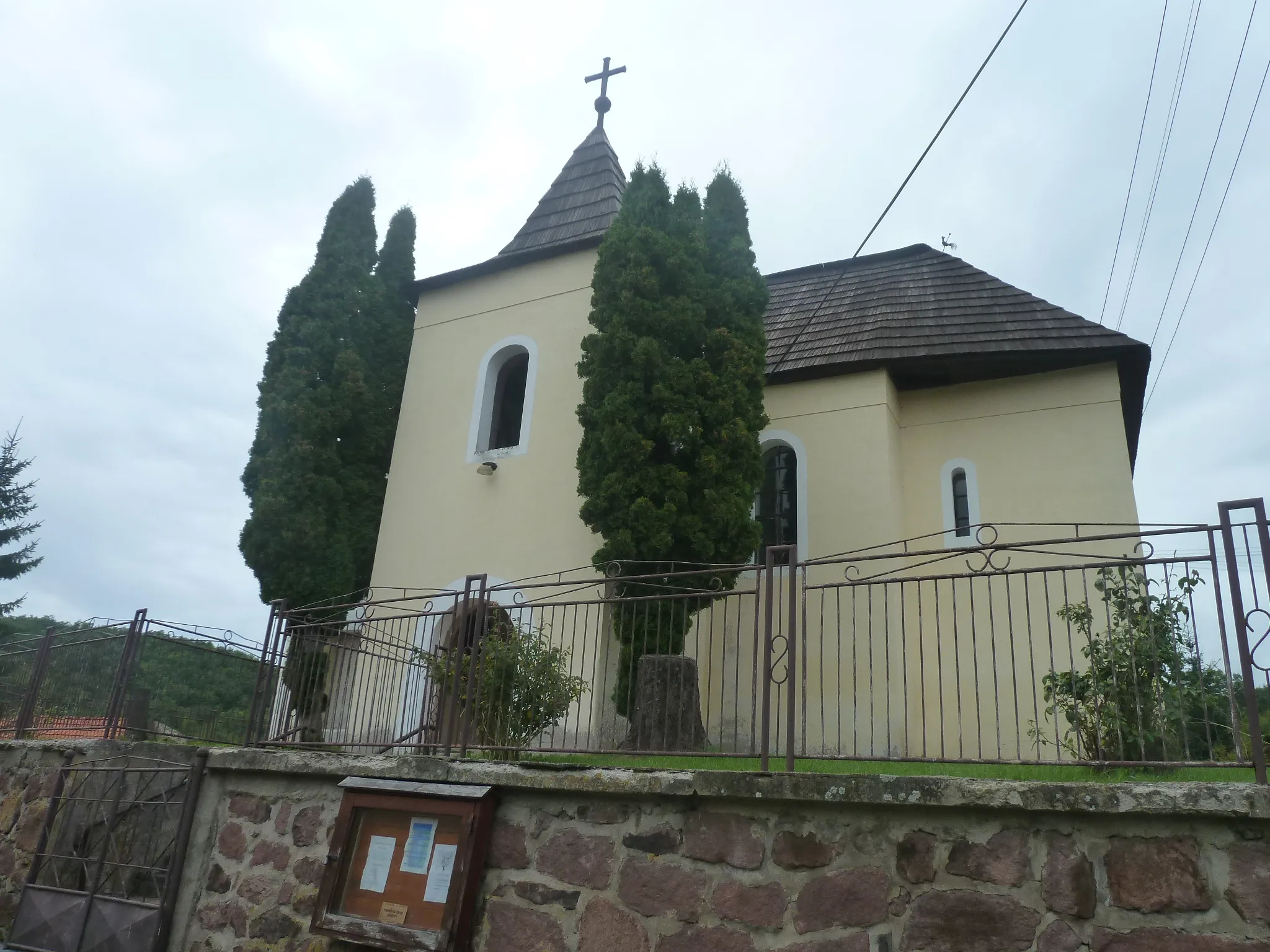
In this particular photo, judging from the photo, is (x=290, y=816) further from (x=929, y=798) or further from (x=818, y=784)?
(x=929, y=798)

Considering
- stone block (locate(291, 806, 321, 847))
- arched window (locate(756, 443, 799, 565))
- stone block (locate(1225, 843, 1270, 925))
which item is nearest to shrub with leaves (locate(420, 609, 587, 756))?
stone block (locate(291, 806, 321, 847))

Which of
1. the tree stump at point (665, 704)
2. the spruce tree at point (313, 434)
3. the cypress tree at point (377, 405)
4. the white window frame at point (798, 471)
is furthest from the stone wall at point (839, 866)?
the cypress tree at point (377, 405)

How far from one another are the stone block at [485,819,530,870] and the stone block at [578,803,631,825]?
39 centimetres

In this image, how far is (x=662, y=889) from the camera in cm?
451

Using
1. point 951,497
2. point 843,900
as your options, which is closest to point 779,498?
point 951,497

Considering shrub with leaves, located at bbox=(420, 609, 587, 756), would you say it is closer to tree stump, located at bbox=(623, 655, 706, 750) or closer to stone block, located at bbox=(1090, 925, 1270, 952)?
tree stump, located at bbox=(623, 655, 706, 750)

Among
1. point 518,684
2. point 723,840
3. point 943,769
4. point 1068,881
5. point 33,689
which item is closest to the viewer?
point 1068,881

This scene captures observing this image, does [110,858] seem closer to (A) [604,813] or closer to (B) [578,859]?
(B) [578,859]

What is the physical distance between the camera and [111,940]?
614cm

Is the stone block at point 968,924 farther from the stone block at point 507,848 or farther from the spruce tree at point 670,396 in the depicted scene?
the spruce tree at point 670,396

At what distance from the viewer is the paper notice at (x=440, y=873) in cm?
495

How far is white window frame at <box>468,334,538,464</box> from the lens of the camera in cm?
1247

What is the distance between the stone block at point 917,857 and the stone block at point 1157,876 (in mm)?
679

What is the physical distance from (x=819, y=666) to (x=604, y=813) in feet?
12.6
